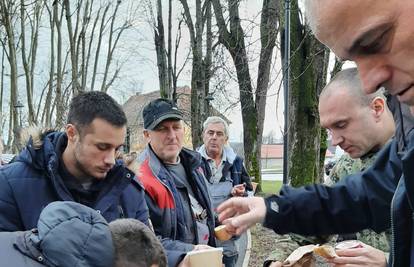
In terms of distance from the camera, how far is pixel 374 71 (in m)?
1.07

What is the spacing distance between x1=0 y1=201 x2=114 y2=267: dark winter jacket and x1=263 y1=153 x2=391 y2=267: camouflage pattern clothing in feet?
2.60

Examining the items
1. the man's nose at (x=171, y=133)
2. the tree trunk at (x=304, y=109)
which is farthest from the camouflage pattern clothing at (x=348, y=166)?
the tree trunk at (x=304, y=109)

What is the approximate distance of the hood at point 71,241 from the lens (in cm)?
201

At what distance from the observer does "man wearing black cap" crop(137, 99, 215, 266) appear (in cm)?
359

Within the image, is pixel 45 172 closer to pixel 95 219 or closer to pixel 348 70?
pixel 95 219

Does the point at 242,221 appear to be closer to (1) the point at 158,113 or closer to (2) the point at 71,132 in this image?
(2) the point at 71,132

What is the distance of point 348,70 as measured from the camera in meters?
2.82

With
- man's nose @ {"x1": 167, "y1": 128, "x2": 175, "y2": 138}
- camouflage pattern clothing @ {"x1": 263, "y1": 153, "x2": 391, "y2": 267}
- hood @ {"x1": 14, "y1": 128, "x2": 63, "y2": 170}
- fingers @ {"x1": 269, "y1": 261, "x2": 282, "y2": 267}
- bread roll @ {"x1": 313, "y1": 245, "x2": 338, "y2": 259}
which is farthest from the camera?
man's nose @ {"x1": 167, "y1": 128, "x2": 175, "y2": 138}

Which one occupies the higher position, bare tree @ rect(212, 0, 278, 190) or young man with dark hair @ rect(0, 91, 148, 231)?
bare tree @ rect(212, 0, 278, 190)

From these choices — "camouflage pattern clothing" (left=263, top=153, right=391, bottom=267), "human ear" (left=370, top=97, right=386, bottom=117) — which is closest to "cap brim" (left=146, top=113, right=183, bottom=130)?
"camouflage pattern clothing" (left=263, top=153, right=391, bottom=267)

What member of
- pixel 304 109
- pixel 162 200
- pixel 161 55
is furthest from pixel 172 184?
pixel 161 55

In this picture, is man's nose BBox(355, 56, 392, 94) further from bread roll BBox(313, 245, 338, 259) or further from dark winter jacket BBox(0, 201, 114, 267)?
dark winter jacket BBox(0, 201, 114, 267)

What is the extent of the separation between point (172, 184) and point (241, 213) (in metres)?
1.79

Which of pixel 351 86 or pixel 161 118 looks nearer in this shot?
pixel 351 86
